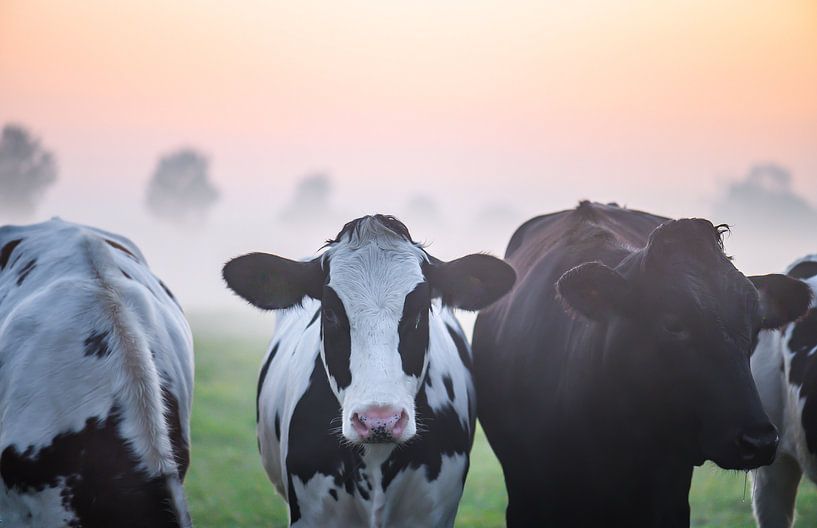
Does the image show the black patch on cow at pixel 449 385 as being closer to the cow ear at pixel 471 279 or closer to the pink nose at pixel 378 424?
the cow ear at pixel 471 279

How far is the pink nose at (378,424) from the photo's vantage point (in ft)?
15.0

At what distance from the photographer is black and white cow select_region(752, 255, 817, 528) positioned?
7.26 metres

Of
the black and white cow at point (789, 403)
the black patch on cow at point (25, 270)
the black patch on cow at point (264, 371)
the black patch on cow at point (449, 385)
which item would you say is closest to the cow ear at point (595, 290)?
the black patch on cow at point (449, 385)

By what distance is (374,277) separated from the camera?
511cm

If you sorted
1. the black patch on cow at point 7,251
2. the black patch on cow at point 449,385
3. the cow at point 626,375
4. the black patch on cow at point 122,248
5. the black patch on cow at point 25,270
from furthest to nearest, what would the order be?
the black patch on cow at point 122,248 → the black patch on cow at point 7,251 → the black patch on cow at point 25,270 → the black patch on cow at point 449,385 → the cow at point 626,375

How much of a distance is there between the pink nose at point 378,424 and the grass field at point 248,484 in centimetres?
203

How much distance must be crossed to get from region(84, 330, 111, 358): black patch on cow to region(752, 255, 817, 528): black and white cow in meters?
4.84

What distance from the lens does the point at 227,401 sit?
20.0 meters

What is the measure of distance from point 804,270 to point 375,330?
15.7 feet

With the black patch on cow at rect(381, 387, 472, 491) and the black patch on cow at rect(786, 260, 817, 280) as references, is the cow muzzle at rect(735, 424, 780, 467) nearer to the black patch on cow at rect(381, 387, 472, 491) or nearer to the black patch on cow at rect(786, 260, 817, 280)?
the black patch on cow at rect(381, 387, 472, 491)

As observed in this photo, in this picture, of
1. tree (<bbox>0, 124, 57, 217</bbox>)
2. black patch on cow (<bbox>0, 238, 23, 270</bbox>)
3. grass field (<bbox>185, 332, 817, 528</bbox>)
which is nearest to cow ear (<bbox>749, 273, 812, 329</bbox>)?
grass field (<bbox>185, 332, 817, 528</bbox>)

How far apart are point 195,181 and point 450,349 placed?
86633 millimetres

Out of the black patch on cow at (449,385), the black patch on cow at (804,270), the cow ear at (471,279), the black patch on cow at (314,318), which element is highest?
the black patch on cow at (804,270)

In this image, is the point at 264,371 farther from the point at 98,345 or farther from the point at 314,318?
the point at 98,345
